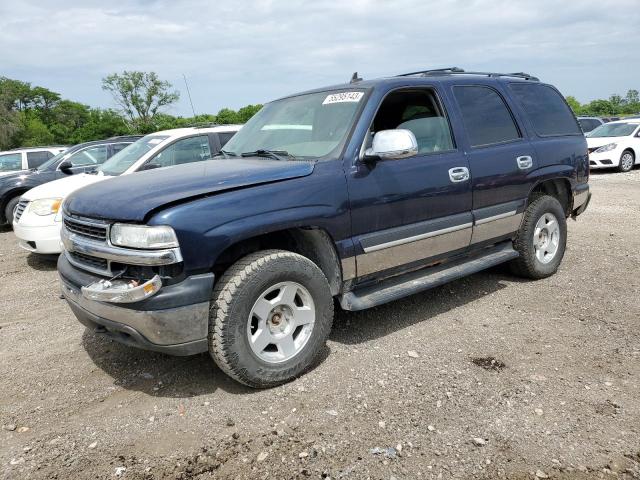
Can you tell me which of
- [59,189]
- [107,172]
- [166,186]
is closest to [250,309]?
[166,186]

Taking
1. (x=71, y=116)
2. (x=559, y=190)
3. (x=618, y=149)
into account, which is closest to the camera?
(x=559, y=190)

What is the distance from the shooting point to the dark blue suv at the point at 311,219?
2996 millimetres

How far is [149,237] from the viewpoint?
9.51 feet

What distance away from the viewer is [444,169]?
4.17 metres

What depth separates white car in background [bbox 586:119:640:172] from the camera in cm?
1526

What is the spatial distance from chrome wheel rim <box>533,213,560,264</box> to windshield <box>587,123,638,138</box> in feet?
42.2

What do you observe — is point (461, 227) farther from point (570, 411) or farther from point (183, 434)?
point (183, 434)

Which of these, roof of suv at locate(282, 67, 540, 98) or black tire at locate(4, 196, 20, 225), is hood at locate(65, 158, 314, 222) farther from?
black tire at locate(4, 196, 20, 225)

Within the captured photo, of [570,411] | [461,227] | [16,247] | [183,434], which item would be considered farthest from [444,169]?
[16,247]

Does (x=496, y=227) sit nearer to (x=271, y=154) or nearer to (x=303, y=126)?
(x=303, y=126)

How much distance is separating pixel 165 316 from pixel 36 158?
41.8 ft

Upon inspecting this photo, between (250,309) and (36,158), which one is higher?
(36,158)

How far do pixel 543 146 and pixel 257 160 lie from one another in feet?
9.63

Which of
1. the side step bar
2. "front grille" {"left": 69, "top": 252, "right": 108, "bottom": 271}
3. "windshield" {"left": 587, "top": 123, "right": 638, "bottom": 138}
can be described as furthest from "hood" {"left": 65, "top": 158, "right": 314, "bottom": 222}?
"windshield" {"left": 587, "top": 123, "right": 638, "bottom": 138}
